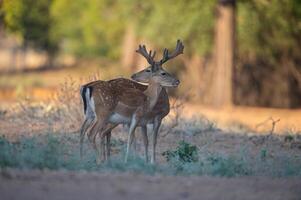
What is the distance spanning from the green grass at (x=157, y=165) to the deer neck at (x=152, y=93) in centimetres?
85

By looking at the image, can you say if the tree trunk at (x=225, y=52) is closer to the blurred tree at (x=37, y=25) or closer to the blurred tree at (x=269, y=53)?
the blurred tree at (x=269, y=53)

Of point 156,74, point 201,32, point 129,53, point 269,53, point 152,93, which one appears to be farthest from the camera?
point 129,53

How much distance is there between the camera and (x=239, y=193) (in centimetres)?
→ 912

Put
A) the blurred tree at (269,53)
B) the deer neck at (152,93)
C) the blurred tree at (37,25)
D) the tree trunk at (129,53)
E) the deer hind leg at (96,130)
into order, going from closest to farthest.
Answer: the deer hind leg at (96,130) → the deer neck at (152,93) → the blurred tree at (269,53) → the tree trunk at (129,53) → the blurred tree at (37,25)

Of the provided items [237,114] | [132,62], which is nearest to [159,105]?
[237,114]

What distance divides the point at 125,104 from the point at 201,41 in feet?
53.0

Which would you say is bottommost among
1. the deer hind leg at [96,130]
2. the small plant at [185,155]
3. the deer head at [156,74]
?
the small plant at [185,155]

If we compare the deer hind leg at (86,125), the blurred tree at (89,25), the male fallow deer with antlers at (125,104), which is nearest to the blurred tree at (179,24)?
the blurred tree at (89,25)

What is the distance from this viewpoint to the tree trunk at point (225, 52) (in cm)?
2441

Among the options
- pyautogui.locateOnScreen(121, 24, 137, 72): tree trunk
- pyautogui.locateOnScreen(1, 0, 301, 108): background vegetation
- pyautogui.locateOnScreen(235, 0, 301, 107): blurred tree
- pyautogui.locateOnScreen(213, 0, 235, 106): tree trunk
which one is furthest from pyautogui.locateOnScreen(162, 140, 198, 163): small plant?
pyautogui.locateOnScreen(121, 24, 137, 72): tree trunk

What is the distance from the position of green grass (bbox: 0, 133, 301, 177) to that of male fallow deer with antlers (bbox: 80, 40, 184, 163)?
0.49 meters

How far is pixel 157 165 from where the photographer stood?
36.2 feet

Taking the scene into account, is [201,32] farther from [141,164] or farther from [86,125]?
[141,164]

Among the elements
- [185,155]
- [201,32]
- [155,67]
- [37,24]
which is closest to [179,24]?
[201,32]
